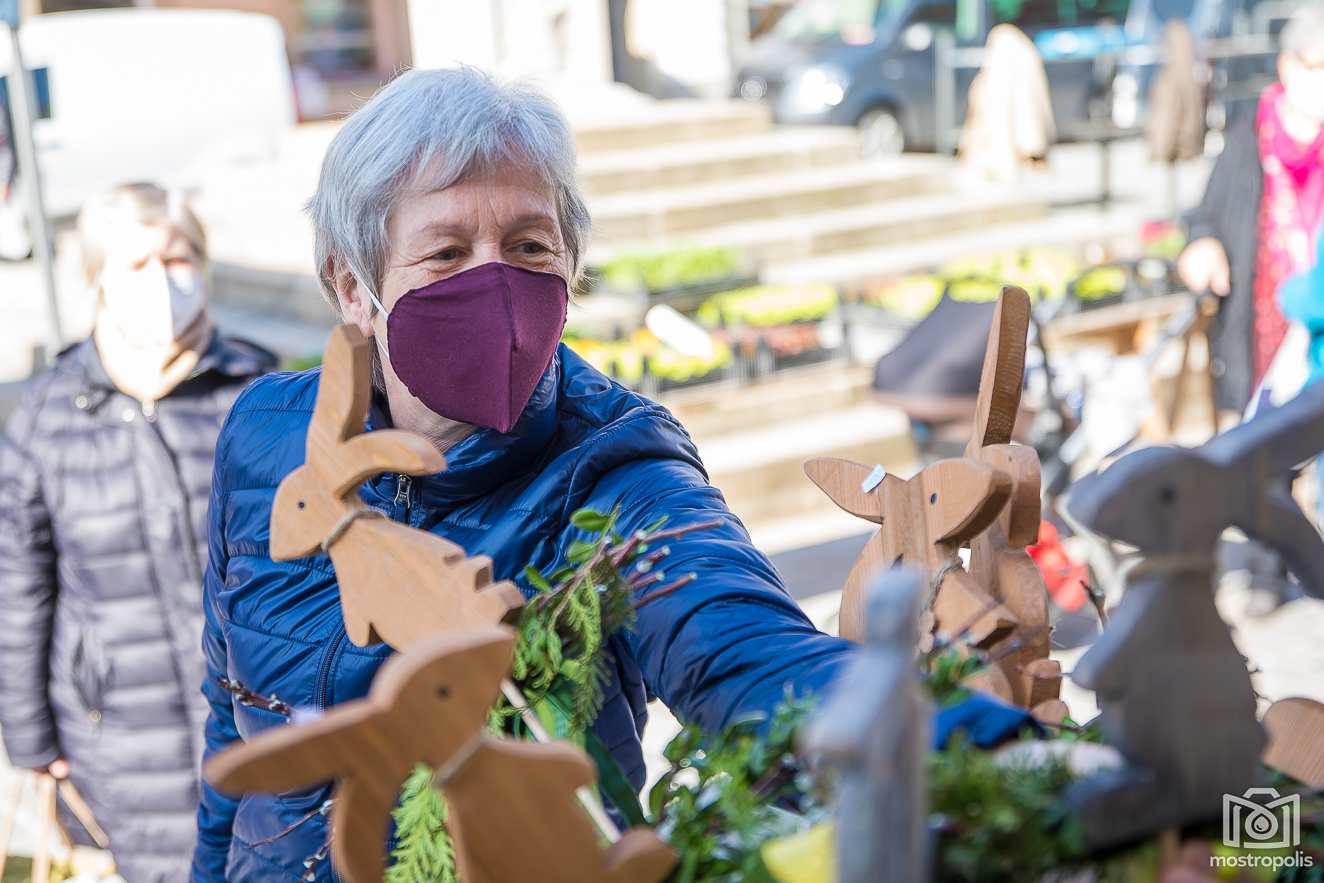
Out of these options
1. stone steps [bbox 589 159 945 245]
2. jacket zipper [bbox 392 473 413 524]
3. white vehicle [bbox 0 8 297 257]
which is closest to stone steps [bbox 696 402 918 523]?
stone steps [bbox 589 159 945 245]

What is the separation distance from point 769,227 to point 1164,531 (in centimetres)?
911

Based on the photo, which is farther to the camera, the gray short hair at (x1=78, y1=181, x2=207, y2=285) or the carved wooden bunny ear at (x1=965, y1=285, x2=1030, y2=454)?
the gray short hair at (x1=78, y1=181, x2=207, y2=285)

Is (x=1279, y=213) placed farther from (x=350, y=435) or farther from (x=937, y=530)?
(x=350, y=435)

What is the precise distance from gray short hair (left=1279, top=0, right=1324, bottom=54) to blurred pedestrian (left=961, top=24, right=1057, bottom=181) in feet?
22.5

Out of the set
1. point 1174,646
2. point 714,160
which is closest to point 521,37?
point 714,160

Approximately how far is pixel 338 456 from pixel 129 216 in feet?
7.69

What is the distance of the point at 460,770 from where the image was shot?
1008 millimetres

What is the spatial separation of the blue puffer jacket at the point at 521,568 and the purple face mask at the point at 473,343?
0.32 ft

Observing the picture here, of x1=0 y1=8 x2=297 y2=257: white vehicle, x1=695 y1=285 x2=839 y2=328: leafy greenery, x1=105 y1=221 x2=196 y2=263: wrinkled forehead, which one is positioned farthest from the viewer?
x1=0 y1=8 x2=297 y2=257: white vehicle

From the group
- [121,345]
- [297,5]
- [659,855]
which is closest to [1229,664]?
[659,855]

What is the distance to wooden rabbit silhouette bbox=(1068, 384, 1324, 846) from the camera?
940 mm

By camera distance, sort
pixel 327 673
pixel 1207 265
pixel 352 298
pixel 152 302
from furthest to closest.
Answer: pixel 1207 265 < pixel 152 302 < pixel 352 298 < pixel 327 673

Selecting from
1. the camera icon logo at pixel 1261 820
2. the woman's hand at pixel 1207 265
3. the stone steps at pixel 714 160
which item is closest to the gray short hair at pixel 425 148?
the camera icon logo at pixel 1261 820

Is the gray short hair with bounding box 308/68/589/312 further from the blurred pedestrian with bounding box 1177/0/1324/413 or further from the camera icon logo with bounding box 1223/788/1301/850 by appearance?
the blurred pedestrian with bounding box 1177/0/1324/413
